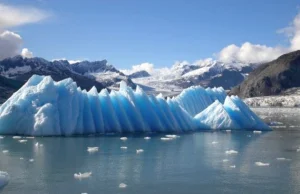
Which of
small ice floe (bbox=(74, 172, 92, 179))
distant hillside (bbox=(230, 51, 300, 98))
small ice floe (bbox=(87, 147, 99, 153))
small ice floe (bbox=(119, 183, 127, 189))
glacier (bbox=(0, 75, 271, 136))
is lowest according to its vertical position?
small ice floe (bbox=(119, 183, 127, 189))

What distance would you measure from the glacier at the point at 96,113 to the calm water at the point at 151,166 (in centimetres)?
180

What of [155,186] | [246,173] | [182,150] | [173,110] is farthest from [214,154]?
[173,110]

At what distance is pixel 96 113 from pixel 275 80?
472ft

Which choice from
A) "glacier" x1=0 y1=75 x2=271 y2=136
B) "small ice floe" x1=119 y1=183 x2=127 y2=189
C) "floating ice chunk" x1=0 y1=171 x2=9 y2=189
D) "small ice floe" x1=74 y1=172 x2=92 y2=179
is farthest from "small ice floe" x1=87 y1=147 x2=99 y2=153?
"small ice floe" x1=119 y1=183 x2=127 y2=189

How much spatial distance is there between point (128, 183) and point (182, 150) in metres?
8.29

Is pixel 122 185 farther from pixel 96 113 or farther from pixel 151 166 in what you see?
pixel 96 113

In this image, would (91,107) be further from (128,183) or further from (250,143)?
(128,183)

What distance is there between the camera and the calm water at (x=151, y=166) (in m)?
14.9

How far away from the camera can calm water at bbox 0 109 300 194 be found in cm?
1490

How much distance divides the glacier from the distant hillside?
12658 centimetres

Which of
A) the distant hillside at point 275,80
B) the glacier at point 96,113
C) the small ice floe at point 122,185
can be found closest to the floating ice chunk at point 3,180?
the small ice floe at point 122,185

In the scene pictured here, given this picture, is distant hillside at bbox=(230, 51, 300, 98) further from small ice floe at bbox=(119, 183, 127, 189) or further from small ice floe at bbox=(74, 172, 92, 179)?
small ice floe at bbox=(119, 183, 127, 189)

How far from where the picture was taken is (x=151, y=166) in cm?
1858

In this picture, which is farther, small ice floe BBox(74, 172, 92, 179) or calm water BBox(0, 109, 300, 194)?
small ice floe BBox(74, 172, 92, 179)
